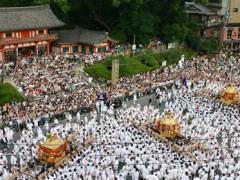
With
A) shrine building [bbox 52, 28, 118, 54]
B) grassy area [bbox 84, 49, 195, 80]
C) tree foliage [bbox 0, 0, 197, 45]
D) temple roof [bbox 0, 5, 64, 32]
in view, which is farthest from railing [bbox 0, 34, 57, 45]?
grassy area [bbox 84, 49, 195, 80]

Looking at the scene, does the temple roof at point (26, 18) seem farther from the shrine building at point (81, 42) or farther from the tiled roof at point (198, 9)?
the tiled roof at point (198, 9)

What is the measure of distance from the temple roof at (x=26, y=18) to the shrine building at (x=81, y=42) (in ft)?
8.27

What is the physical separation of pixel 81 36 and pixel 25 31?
6.62m

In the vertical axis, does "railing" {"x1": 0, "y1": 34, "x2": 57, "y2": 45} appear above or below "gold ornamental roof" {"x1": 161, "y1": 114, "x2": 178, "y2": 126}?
above

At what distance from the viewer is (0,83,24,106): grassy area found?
30905mm

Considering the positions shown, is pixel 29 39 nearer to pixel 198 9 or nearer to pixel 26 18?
pixel 26 18

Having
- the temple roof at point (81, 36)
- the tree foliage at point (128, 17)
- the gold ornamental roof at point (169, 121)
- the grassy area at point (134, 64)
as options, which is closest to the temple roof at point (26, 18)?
the tree foliage at point (128, 17)

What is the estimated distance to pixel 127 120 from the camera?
2784 centimetres

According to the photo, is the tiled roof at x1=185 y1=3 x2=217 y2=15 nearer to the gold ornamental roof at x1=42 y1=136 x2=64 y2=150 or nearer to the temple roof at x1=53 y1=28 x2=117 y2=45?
the temple roof at x1=53 y1=28 x2=117 y2=45

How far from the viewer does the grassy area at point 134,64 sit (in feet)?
128

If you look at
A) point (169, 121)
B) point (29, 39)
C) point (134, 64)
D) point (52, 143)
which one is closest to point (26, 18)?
point (29, 39)

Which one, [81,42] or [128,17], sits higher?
[128,17]

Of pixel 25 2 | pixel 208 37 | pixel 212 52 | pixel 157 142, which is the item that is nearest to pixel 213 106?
pixel 157 142

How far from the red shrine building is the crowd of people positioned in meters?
2.23
